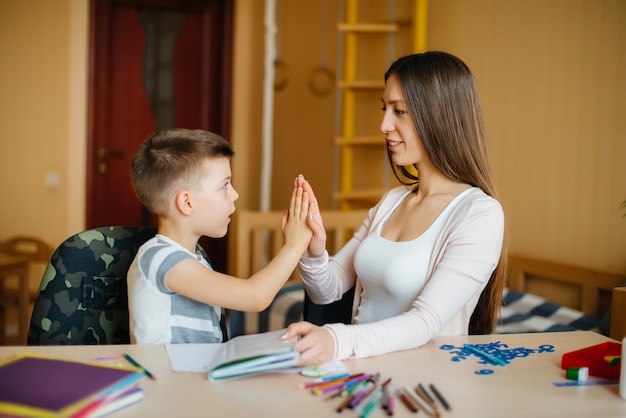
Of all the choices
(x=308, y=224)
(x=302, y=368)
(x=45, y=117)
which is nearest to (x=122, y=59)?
(x=45, y=117)

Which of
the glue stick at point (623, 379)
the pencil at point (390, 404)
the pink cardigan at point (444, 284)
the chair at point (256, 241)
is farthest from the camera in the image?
the chair at point (256, 241)

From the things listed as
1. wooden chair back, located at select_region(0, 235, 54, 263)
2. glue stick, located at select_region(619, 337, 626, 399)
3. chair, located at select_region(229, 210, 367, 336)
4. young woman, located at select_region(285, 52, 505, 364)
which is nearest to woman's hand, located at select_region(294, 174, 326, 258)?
young woman, located at select_region(285, 52, 505, 364)

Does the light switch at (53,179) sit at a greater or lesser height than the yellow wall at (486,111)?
lesser

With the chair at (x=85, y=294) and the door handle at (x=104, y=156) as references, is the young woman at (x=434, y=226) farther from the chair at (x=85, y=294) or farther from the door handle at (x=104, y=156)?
the door handle at (x=104, y=156)

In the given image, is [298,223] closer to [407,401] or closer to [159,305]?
[159,305]

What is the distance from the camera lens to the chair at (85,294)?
5.07 ft

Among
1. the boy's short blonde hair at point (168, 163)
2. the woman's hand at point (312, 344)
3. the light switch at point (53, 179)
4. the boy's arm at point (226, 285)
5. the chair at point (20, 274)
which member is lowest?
the chair at point (20, 274)

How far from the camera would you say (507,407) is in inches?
42.4

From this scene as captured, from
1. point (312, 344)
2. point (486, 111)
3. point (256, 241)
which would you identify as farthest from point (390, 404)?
point (486, 111)

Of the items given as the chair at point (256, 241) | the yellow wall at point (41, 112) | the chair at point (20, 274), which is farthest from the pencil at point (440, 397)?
the yellow wall at point (41, 112)

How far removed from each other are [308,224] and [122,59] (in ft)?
12.8

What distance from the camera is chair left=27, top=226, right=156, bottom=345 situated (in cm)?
154

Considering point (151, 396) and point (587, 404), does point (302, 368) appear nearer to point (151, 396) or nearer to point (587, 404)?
point (151, 396)

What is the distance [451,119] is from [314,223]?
0.40m
